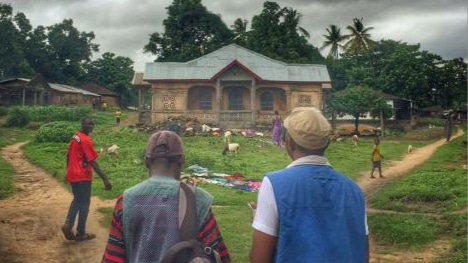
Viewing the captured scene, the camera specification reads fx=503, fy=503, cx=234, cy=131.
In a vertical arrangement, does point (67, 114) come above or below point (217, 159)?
above

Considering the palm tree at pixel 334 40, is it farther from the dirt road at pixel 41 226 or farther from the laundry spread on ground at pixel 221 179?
the dirt road at pixel 41 226

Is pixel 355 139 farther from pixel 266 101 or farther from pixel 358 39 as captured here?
pixel 266 101

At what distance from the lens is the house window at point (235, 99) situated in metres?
14.2

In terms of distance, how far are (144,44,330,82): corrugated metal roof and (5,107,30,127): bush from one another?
526 cm

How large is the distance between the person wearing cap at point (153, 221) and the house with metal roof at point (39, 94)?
5.79 m

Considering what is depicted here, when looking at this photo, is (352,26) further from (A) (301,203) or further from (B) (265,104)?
(A) (301,203)

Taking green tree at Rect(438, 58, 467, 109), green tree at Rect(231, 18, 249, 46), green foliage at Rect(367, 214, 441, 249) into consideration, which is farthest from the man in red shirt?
green tree at Rect(438, 58, 467, 109)

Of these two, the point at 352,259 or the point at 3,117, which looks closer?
the point at 352,259

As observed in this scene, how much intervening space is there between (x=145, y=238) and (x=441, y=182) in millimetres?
8448

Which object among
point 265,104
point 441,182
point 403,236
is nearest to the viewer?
point 403,236

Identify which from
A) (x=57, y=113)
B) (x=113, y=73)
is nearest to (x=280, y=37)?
(x=113, y=73)

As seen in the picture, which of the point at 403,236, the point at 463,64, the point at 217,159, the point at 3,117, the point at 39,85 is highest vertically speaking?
the point at 463,64

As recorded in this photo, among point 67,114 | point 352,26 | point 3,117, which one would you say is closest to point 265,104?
point 352,26

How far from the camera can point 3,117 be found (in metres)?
7.62
